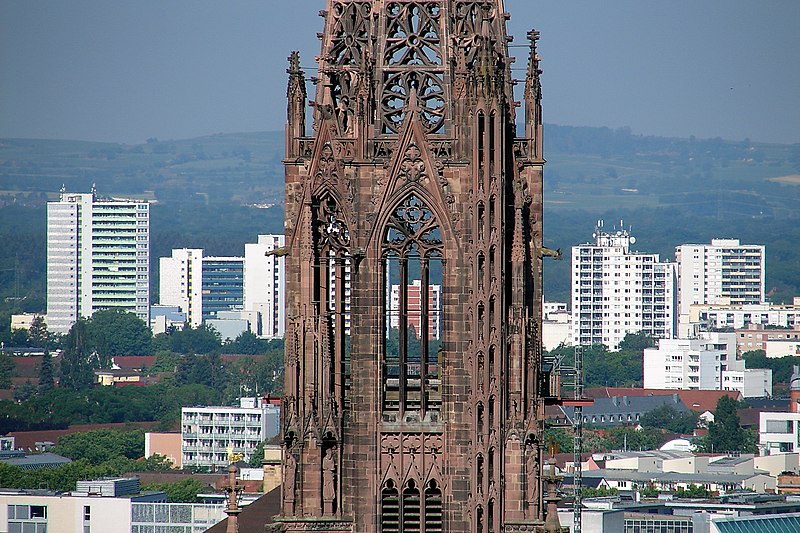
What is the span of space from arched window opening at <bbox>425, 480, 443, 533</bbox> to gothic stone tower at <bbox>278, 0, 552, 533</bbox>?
0.04 m

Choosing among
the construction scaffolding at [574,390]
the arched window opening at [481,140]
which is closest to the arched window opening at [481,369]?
the arched window opening at [481,140]

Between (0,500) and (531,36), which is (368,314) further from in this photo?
(0,500)

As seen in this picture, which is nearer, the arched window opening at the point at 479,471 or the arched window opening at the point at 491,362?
the arched window opening at the point at 479,471

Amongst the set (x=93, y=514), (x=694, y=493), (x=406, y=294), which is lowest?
(x=93, y=514)

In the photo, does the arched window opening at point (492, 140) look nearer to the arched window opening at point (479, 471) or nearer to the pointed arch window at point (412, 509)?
the arched window opening at point (479, 471)

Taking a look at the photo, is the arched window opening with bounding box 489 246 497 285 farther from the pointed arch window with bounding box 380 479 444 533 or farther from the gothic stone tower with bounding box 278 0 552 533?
the pointed arch window with bounding box 380 479 444 533

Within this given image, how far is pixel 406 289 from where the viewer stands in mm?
49875

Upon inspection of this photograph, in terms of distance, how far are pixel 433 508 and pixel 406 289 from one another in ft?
14.3

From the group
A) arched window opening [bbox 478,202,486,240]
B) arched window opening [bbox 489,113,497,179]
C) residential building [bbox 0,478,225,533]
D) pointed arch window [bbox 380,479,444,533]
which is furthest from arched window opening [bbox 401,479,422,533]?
residential building [bbox 0,478,225,533]

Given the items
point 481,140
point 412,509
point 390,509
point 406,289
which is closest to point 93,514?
point 406,289

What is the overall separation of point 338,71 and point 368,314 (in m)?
4.80

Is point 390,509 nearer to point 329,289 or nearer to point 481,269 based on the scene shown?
point 329,289

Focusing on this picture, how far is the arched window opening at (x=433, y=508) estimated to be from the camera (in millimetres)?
48375

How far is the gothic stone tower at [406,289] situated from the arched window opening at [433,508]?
0.13 feet
